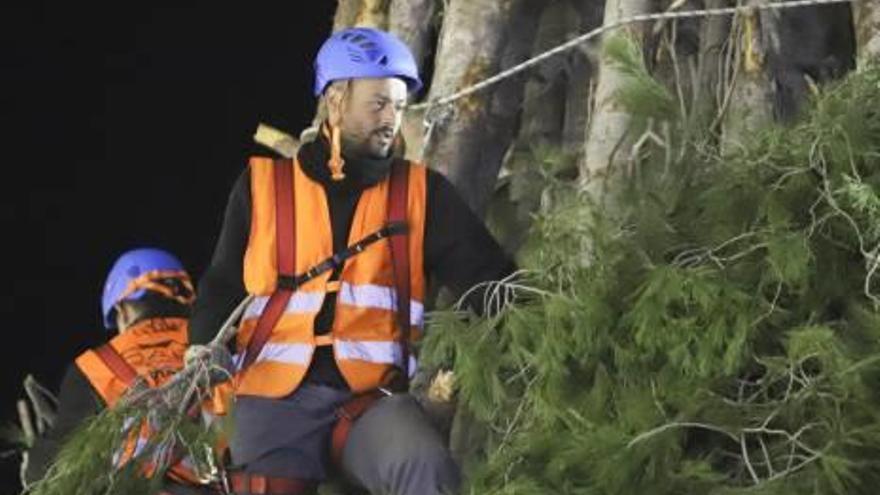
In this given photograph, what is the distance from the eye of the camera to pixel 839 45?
Answer: 16.4 ft

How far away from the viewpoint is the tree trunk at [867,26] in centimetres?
443

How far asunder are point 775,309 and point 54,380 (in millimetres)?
5160

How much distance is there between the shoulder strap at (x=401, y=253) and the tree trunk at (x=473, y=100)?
883 mm

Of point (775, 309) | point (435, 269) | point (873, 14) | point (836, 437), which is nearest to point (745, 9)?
point (873, 14)

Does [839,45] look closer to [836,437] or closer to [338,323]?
[338,323]

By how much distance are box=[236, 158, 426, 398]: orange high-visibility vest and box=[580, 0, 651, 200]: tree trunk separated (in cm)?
59

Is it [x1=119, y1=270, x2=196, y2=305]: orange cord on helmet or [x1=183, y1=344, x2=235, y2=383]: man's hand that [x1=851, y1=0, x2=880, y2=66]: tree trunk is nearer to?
[x1=183, y1=344, x2=235, y2=383]: man's hand

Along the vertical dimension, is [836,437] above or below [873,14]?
below

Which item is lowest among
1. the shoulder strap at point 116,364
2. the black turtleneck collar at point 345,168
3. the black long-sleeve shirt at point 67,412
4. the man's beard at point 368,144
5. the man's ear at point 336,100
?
the black long-sleeve shirt at point 67,412

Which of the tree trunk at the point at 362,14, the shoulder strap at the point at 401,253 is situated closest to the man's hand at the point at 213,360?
the shoulder strap at the point at 401,253

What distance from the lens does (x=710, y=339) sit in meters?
3.28

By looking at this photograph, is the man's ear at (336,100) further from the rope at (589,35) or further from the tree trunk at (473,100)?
the tree trunk at (473,100)

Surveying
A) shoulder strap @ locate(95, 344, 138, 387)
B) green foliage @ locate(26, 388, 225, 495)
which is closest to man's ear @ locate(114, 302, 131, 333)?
shoulder strap @ locate(95, 344, 138, 387)

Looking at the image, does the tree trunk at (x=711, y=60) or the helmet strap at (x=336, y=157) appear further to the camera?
the tree trunk at (x=711, y=60)
